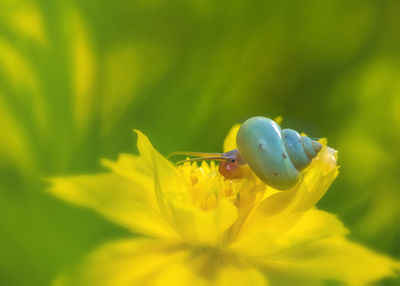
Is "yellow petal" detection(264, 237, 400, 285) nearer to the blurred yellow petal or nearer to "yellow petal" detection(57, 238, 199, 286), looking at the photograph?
"yellow petal" detection(57, 238, 199, 286)

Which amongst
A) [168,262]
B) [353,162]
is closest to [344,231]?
[168,262]

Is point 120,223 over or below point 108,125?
below

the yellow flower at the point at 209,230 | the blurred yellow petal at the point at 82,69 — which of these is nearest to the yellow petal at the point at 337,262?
the yellow flower at the point at 209,230

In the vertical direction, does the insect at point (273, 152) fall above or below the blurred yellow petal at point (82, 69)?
below

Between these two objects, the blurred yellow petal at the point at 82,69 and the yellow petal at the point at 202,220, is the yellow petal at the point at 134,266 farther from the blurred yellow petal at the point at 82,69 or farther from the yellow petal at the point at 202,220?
the blurred yellow petal at the point at 82,69

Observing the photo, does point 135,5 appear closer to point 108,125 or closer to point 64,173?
point 108,125

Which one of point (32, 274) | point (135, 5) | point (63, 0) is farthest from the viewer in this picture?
point (135, 5)

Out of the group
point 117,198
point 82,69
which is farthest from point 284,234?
point 82,69
